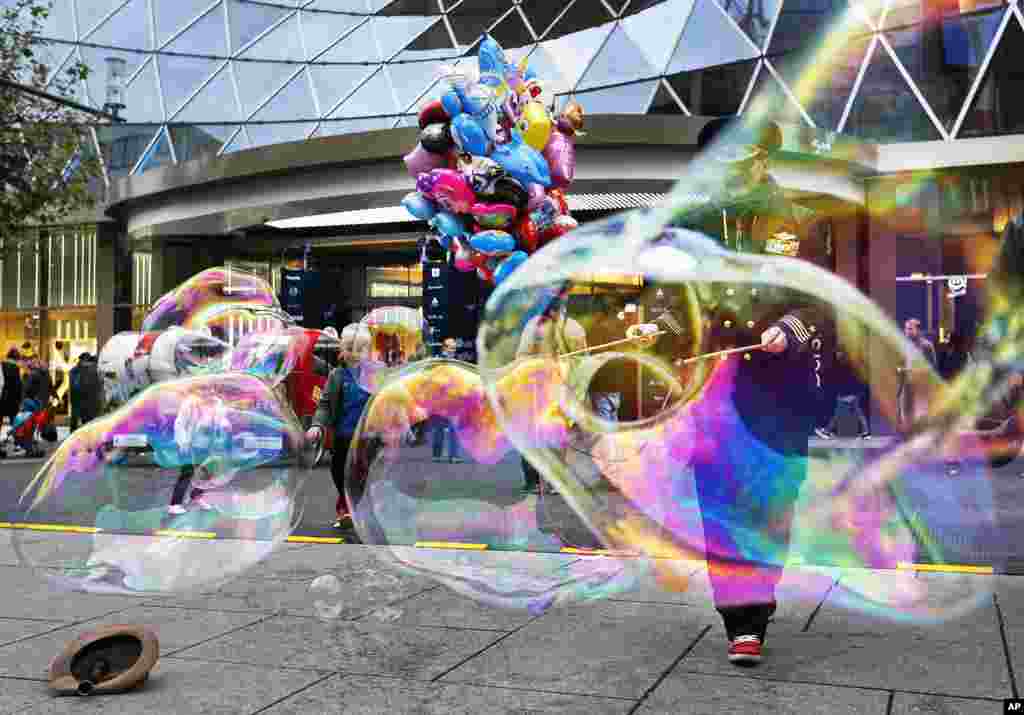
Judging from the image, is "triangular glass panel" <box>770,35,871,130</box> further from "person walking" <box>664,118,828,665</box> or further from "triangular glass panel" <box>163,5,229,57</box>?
"triangular glass panel" <box>163,5,229,57</box>

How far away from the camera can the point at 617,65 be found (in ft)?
75.6

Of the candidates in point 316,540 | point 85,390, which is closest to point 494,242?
point 316,540

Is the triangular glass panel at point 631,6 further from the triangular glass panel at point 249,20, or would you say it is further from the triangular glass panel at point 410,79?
the triangular glass panel at point 249,20

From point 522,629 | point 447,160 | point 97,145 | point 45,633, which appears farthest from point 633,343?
point 97,145

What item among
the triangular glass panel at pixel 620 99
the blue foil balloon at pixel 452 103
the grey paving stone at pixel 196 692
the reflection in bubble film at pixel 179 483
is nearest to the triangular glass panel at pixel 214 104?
the triangular glass panel at pixel 620 99

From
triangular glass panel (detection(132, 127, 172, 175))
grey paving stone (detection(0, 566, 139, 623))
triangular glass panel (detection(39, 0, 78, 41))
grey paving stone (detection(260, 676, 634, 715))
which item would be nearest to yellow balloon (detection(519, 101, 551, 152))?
grey paving stone (detection(0, 566, 139, 623))

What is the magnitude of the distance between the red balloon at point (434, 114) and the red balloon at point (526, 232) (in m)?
1.28

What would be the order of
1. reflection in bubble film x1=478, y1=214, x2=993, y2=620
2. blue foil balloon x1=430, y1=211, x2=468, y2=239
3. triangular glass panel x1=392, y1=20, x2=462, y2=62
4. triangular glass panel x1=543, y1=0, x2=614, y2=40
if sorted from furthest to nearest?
triangular glass panel x1=392, y1=20, x2=462, y2=62
triangular glass panel x1=543, y1=0, x2=614, y2=40
blue foil balloon x1=430, y1=211, x2=468, y2=239
reflection in bubble film x1=478, y1=214, x2=993, y2=620

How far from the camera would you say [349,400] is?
8906 mm

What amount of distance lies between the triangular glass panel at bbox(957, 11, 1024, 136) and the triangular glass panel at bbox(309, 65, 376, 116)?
1480 cm

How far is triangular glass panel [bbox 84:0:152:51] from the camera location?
105 ft

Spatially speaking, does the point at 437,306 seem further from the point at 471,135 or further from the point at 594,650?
the point at 594,650

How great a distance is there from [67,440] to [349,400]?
113 inches

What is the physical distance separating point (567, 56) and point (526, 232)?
48.3 ft
